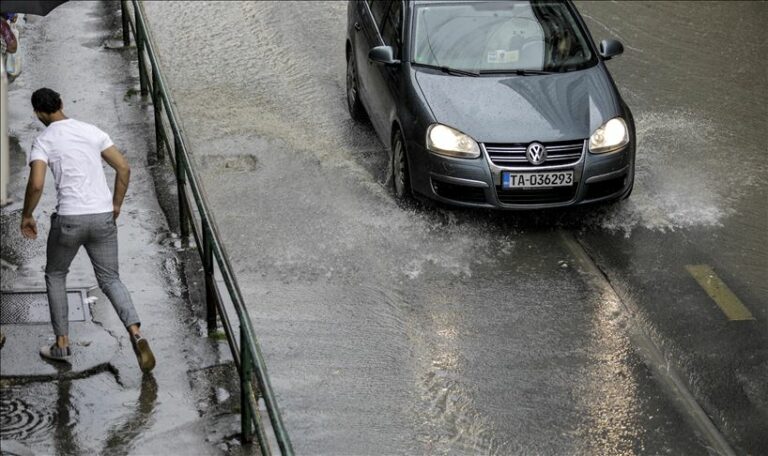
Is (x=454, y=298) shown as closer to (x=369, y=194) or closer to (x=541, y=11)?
(x=369, y=194)

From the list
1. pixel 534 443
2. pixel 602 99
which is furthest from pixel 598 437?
pixel 602 99

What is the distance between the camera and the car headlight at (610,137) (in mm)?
9734

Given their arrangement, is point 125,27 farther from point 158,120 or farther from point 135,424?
point 135,424

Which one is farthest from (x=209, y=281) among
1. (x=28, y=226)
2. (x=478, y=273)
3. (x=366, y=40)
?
(x=366, y=40)

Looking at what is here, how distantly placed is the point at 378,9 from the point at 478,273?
3.52 m

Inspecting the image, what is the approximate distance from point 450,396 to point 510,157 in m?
2.64

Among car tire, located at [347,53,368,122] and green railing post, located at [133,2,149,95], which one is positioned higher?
green railing post, located at [133,2,149,95]

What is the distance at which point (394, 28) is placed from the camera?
36.0 feet

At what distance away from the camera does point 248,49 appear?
45.0 ft

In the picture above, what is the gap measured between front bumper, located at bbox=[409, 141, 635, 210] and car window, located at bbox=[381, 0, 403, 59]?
130 centimetres

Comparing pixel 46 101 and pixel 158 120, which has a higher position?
pixel 46 101

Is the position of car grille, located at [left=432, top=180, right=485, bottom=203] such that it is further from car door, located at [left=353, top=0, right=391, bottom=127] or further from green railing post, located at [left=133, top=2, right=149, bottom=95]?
green railing post, located at [left=133, top=2, right=149, bottom=95]

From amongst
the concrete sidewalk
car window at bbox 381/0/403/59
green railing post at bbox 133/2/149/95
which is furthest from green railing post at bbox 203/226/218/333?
green railing post at bbox 133/2/149/95

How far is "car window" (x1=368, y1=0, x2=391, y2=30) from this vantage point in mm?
11414
